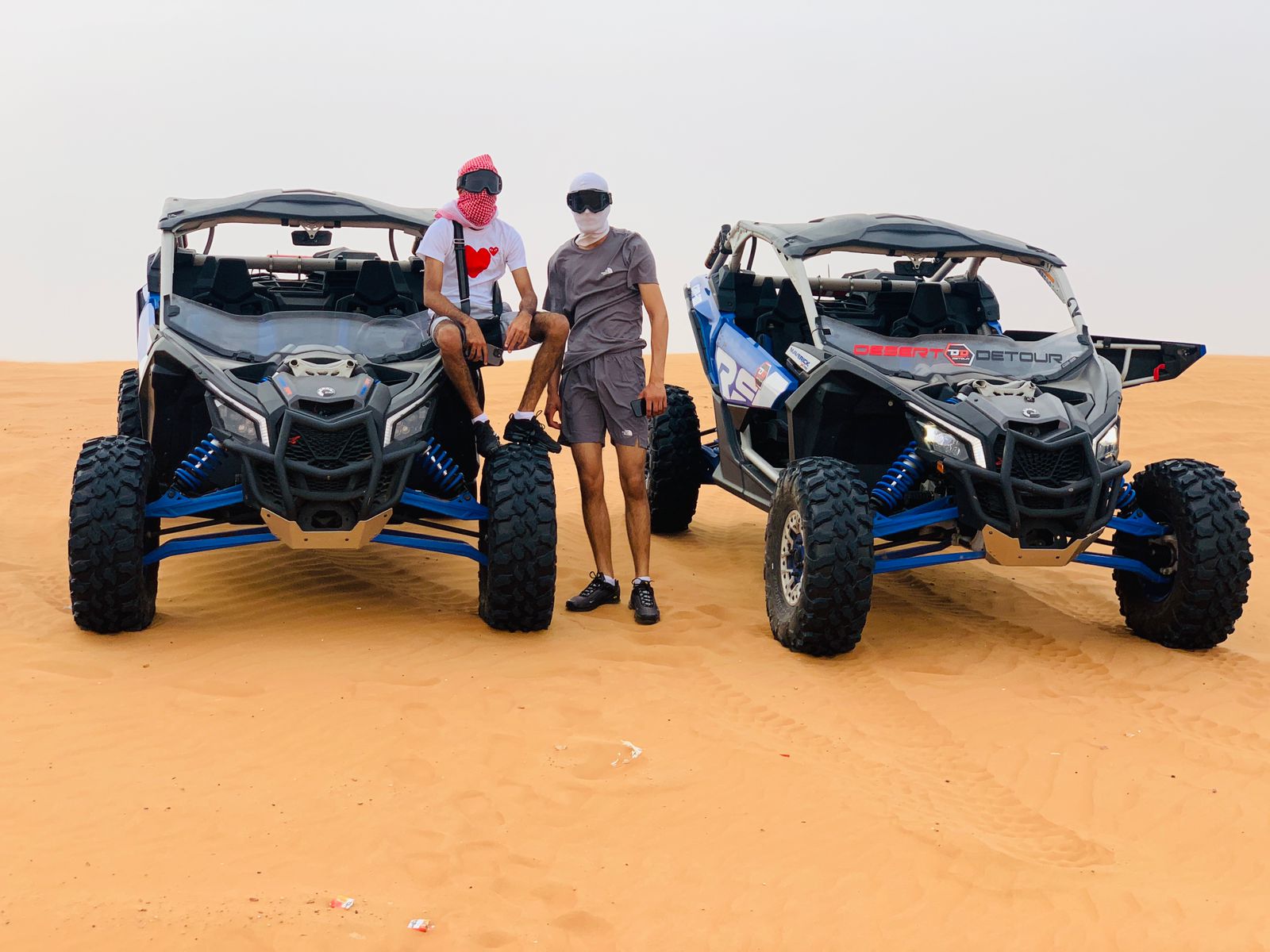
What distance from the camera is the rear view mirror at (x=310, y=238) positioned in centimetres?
865

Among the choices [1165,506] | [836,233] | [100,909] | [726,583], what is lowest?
[726,583]

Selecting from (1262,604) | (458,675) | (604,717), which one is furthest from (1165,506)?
(458,675)

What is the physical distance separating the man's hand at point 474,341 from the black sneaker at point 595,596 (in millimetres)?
1458

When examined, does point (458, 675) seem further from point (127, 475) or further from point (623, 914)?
point (623, 914)

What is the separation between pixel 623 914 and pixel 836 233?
203 inches

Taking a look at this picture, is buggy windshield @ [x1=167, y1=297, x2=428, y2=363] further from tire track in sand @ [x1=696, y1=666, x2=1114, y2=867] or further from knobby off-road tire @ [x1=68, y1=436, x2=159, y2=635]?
tire track in sand @ [x1=696, y1=666, x2=1114, y2=867]

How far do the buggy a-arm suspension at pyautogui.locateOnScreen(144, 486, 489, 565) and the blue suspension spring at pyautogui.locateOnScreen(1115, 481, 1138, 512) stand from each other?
343 centimetres

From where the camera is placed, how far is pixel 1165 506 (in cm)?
718

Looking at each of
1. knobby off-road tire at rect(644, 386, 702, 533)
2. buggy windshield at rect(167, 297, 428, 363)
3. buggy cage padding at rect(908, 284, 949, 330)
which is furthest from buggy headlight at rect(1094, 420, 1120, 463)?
buggy windshield at rect(167, 297, 428, 363)

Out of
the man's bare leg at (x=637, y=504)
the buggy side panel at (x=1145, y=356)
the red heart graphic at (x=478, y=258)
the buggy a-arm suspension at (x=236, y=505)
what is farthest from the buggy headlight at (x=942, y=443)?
the red heart graphic at (x=478, y=258)

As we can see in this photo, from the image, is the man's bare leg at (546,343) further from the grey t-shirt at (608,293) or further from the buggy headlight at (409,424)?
the buggy headlight at (409,424)

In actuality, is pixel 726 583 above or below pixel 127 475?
below

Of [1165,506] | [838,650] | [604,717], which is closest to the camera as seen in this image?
[604,717]

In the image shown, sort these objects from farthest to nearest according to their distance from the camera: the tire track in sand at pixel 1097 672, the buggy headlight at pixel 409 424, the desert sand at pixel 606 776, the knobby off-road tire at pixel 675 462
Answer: the knobby off-road tire at pixel 675 462
the buggy headlight at pixel 409 424
the tire track in sand at pixel 1097 672
the desert sand at pixel 606 776
